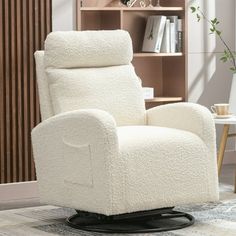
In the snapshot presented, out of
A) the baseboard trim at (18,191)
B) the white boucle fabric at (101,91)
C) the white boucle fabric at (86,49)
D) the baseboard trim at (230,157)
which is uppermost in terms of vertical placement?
the white boucle fabric at (86,49)

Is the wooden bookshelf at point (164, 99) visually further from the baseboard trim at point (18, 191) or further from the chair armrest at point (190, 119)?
the chair armrest at point (190, 119)

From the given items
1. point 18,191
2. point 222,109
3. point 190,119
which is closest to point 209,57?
point 222,109

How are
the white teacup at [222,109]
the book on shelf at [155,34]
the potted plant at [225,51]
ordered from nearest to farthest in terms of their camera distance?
the white teacup at [222,109], the potted plant at [225,51], the book on shelf at [155,34]

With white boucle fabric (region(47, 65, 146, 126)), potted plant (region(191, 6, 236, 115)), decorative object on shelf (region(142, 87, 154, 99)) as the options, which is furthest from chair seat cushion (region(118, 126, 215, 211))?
decorative object on shelf (region(142, 87, 154, 99))

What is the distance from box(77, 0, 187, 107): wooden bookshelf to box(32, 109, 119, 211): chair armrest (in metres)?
1.84

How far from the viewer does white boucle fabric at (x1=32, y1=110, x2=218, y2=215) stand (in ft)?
12.5

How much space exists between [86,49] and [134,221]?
0.98 metres

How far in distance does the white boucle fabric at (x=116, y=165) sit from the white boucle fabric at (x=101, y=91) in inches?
7.3

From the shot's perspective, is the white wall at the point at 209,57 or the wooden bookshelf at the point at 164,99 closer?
the wooden bookshelf at the point at 164,99

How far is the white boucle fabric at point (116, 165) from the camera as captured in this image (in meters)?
3.80

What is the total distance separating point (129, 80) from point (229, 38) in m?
2.21

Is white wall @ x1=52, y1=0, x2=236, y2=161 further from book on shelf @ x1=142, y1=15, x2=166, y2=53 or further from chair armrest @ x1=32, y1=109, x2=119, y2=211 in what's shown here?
chair armrest @ x1=32, y1=109, x2=119, y2=211

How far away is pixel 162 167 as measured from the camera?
3.97 m

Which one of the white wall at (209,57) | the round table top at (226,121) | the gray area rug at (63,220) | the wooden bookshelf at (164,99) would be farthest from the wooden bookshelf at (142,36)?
the gray area rug at (63,220)
